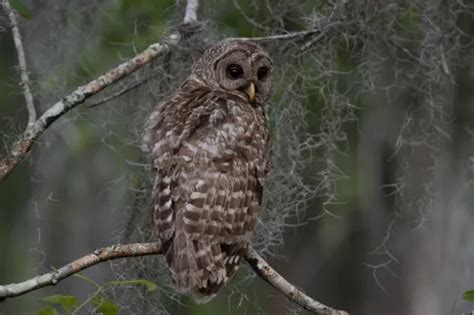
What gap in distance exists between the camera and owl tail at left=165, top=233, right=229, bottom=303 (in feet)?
13.5

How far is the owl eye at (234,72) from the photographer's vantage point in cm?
495

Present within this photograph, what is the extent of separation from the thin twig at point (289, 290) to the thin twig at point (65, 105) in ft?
2.60

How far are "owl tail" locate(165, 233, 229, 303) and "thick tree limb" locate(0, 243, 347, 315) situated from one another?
0.07m

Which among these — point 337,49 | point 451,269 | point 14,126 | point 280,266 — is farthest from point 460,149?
point 14,126

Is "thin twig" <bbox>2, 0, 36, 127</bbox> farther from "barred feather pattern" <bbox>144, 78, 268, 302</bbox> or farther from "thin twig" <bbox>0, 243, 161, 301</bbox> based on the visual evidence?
"thin twig" <bbox>0, 243, 161, 301</bbox>

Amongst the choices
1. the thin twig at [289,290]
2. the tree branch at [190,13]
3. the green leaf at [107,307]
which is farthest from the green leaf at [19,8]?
the green leaf at [107,307]

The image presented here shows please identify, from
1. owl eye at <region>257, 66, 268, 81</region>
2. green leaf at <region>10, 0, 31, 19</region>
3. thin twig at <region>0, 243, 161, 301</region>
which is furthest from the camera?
owl eye at <region>257, 66, 268, 81</region>

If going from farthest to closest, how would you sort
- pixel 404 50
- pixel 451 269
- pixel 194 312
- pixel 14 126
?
1. pixel 194 312
2. pixel 451 269
3. pixel 404 50
4. pixel 14 126

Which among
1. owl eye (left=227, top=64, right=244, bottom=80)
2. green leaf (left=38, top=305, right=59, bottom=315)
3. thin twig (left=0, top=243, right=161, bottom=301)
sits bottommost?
green leaf (left=38, top=305, right=59, bottom=315)

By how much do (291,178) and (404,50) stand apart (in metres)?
0.78

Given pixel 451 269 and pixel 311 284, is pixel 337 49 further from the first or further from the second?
pixel 311 284

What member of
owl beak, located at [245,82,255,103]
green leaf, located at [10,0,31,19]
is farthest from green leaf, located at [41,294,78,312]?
owl beak, located at [245,82,255,103]

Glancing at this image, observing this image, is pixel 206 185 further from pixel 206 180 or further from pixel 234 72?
pixel 234 72

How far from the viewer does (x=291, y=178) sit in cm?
541
